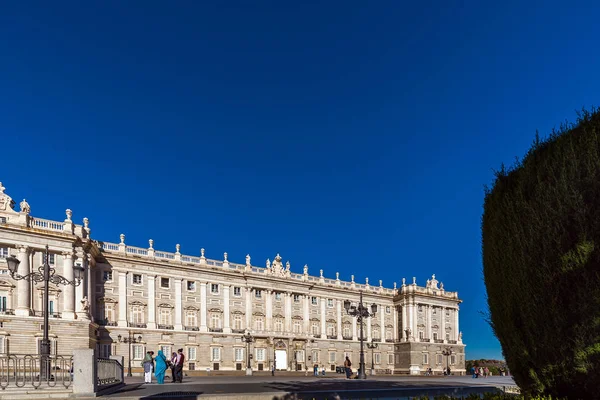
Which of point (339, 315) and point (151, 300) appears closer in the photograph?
point (151, 300)

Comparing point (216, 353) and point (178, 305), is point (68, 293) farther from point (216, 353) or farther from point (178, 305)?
point (216, 353)

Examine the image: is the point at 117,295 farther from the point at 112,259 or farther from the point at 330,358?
the point at 330,358

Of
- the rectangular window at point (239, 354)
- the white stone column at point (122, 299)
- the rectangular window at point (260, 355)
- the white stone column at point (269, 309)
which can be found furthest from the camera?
the white stone column at point (269, 309)

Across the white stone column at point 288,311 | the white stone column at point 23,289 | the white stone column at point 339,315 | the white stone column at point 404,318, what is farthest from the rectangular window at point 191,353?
the white stone column at point 404,318

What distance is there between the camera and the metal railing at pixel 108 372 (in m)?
16.2

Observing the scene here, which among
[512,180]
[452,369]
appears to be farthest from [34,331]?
[452,369]

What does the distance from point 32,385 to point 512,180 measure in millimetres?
A: 14529

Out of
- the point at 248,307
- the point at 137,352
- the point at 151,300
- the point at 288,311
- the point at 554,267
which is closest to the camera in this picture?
the point at 554,267

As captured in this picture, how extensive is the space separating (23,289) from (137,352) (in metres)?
13.7

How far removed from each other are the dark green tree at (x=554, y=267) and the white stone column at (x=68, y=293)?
41.5 m

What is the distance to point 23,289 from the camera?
132 feet

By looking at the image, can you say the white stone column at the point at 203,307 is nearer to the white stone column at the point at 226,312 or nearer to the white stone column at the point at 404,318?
the white stone column at the point at 226,312

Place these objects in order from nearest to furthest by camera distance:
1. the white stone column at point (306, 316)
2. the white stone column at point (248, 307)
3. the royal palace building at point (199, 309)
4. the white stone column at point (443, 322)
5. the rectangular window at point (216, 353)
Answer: the royal palace building at point (199, 309) < the rectangular window at point (216, 353) < the white stone column at point (248, 307) < the white stone column at point (306, 316) < the white stone column at point (443, 322)

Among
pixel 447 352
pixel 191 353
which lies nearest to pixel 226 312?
pixel 191 353
